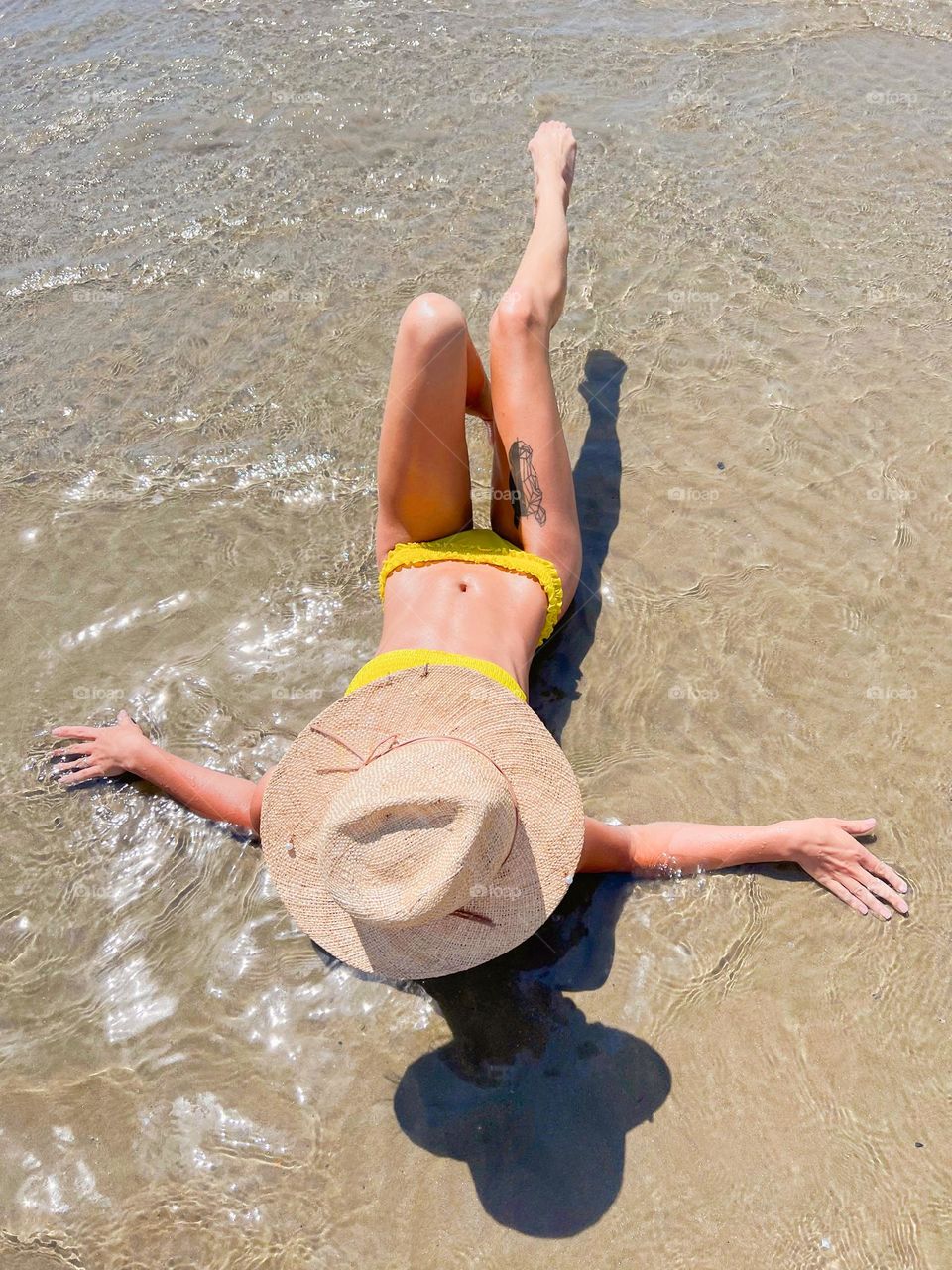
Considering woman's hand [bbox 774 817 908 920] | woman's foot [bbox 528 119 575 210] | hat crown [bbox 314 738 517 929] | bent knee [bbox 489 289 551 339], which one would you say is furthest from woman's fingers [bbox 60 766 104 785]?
woman's foot [bbox 528 119 575 210]

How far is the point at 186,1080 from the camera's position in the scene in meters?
2.86

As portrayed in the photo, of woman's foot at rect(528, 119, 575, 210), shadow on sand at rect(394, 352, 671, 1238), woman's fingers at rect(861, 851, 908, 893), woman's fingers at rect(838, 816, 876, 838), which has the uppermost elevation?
woman's foot at rect(528, 119, 575, 210)

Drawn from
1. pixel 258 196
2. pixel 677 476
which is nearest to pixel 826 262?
pixel 677 476

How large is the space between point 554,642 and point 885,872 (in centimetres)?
150

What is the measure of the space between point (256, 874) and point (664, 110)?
18.0 ft

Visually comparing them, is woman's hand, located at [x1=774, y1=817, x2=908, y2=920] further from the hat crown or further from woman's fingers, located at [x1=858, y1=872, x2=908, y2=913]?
the hat crown

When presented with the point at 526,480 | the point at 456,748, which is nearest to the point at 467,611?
the point at 526,480

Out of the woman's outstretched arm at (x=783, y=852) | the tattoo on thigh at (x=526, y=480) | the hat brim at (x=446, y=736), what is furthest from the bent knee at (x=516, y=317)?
the woman's outstretched arm at (x=783, y=852)

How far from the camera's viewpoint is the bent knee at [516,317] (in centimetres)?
343

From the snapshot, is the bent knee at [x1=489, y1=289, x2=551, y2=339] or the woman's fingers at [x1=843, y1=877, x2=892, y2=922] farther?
the bent knee at [x1=489, y1=289, x2=551, y2=339]

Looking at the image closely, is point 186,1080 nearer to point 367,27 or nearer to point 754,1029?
point 754,1029

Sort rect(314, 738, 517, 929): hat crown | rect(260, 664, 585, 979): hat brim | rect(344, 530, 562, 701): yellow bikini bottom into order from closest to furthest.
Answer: rect(314, 738, 517, 929): hat crown, rect(260, 664, 585, 979): hat brim, rect(344, 530, 562, 701): yellow bikini bottom

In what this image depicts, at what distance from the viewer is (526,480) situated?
11.3ft

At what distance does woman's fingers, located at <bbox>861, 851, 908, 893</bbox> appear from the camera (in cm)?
304
